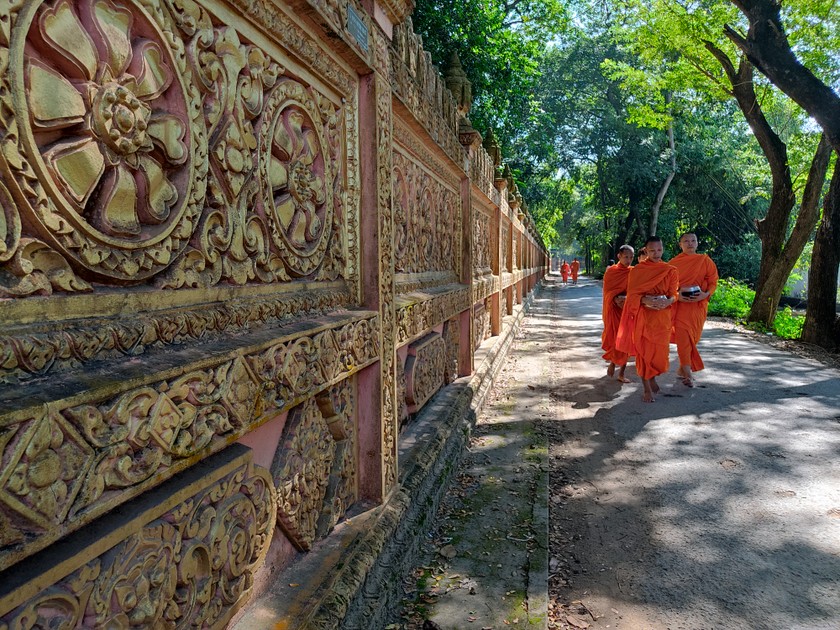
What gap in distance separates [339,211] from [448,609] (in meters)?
1.79

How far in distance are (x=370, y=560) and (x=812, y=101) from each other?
9809 mm

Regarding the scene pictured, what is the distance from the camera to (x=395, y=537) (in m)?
2.47

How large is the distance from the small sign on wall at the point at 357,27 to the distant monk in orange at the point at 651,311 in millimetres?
4492

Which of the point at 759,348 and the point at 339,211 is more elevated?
the point at 339,211

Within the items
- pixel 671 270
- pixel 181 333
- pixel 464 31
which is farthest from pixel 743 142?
pixel 181 333

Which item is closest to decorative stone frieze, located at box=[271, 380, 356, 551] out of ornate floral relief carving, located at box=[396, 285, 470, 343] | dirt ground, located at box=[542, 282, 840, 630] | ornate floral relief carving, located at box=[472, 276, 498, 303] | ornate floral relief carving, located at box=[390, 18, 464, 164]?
ornate floral relief carving, located at box=[396, 285, 470, 343]

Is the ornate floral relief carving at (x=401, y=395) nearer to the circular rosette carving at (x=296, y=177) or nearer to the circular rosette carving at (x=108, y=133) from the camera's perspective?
the circular rosette carving at (x=296, y=177)

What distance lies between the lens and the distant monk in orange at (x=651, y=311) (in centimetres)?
583

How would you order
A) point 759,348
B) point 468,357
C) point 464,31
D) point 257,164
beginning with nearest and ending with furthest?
point 257,164 < point 468,357 < point 759,348 < point 464,31

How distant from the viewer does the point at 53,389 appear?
37.0 inches

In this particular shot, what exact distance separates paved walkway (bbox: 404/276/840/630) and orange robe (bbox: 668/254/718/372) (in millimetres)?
490

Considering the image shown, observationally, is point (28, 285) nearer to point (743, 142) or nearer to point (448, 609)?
point (448, 609)

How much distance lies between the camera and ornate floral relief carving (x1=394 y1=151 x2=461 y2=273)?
3482 millimetres

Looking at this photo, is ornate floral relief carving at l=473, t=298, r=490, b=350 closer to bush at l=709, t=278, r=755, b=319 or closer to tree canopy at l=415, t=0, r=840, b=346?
tree canopy at l=415, t=0, r=840, b=346
